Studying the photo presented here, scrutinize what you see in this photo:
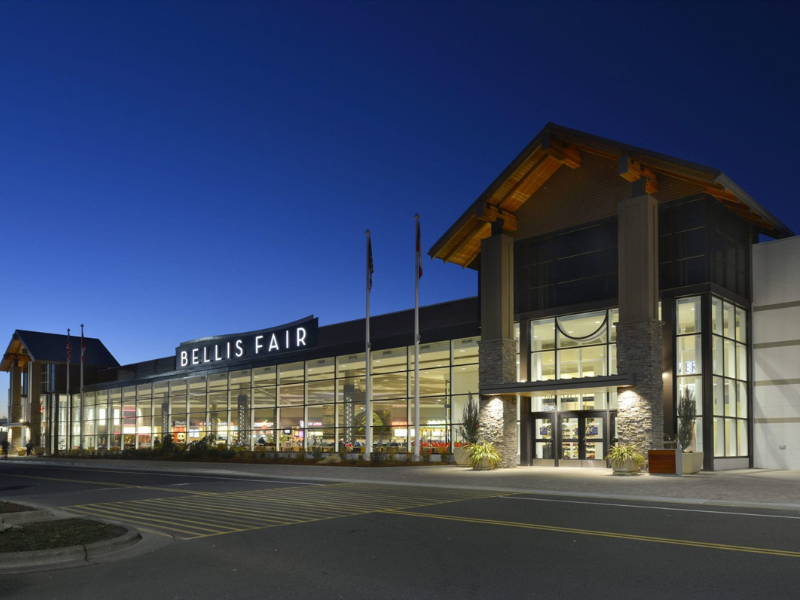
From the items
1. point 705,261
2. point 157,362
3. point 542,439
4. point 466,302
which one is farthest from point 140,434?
point 705,261

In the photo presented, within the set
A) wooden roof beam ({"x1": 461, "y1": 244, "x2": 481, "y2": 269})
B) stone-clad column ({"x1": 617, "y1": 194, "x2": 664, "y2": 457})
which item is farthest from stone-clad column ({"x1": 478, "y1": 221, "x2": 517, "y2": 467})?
stone-clad column ({"x1": 617, "y1": 194, "x2": 664, "y2": 457})

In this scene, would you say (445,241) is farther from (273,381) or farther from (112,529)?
(112,529)

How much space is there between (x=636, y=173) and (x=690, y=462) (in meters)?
10.9

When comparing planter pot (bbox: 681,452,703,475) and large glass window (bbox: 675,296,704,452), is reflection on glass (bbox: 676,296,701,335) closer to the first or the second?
large glass window (bbox: 675,296,704,452)

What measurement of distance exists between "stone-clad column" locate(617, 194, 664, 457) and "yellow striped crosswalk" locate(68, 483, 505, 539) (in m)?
8.84

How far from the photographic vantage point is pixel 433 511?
15.3m

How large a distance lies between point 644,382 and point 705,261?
17.2ft

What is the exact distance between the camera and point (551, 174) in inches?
1278

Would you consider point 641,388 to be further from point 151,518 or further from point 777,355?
point 151,518

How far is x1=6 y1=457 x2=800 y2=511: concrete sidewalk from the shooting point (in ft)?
58.4

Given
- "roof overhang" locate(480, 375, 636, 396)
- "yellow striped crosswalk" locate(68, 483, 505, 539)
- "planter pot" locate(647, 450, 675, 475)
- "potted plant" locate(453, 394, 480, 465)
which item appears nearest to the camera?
"yellow striped crosswalk" locate(68, 483, 505, 539)

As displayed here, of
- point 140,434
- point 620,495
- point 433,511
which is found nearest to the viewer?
point 433,511

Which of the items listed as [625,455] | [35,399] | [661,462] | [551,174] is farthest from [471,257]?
[35,399]

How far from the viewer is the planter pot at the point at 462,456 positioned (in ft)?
102
